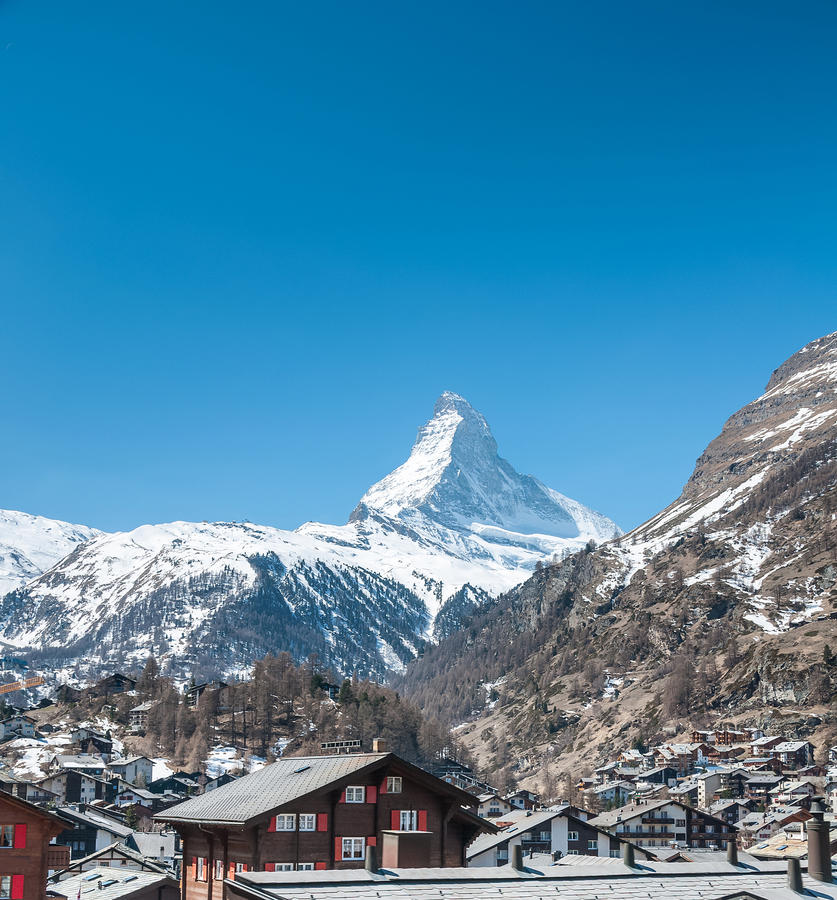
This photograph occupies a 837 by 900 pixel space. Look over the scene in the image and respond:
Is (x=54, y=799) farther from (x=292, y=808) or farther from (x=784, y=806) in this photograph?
(x=292, y=808)

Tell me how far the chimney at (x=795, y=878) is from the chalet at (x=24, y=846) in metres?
34.3

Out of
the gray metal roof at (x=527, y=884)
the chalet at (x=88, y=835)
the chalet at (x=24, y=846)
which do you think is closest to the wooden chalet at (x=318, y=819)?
the chalet at (x=24, y=846)

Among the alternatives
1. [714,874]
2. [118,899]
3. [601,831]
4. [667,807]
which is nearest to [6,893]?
[118,899]

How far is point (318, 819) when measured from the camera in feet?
171

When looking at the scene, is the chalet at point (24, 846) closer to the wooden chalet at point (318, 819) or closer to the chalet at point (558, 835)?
the wooden chalet at point (318, 819)

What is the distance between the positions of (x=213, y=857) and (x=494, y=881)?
71.8ft

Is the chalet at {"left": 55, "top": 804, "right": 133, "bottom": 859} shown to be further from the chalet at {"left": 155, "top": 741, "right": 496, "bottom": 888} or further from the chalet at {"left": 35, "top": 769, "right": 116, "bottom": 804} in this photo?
the chalet at {"left": 155, "top": 741, "right": 496, "bottom": 888}

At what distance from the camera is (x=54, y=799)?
16888 centimetres

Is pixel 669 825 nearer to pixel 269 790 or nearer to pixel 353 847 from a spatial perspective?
pixel 353 847

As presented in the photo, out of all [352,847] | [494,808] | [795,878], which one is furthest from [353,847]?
[494,808]

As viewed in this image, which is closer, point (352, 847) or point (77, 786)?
point (352, 847)

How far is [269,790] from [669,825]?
A: 114 meters

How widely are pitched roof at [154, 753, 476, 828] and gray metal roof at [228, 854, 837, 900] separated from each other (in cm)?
1527

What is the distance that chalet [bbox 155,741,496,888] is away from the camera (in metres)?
50.8
